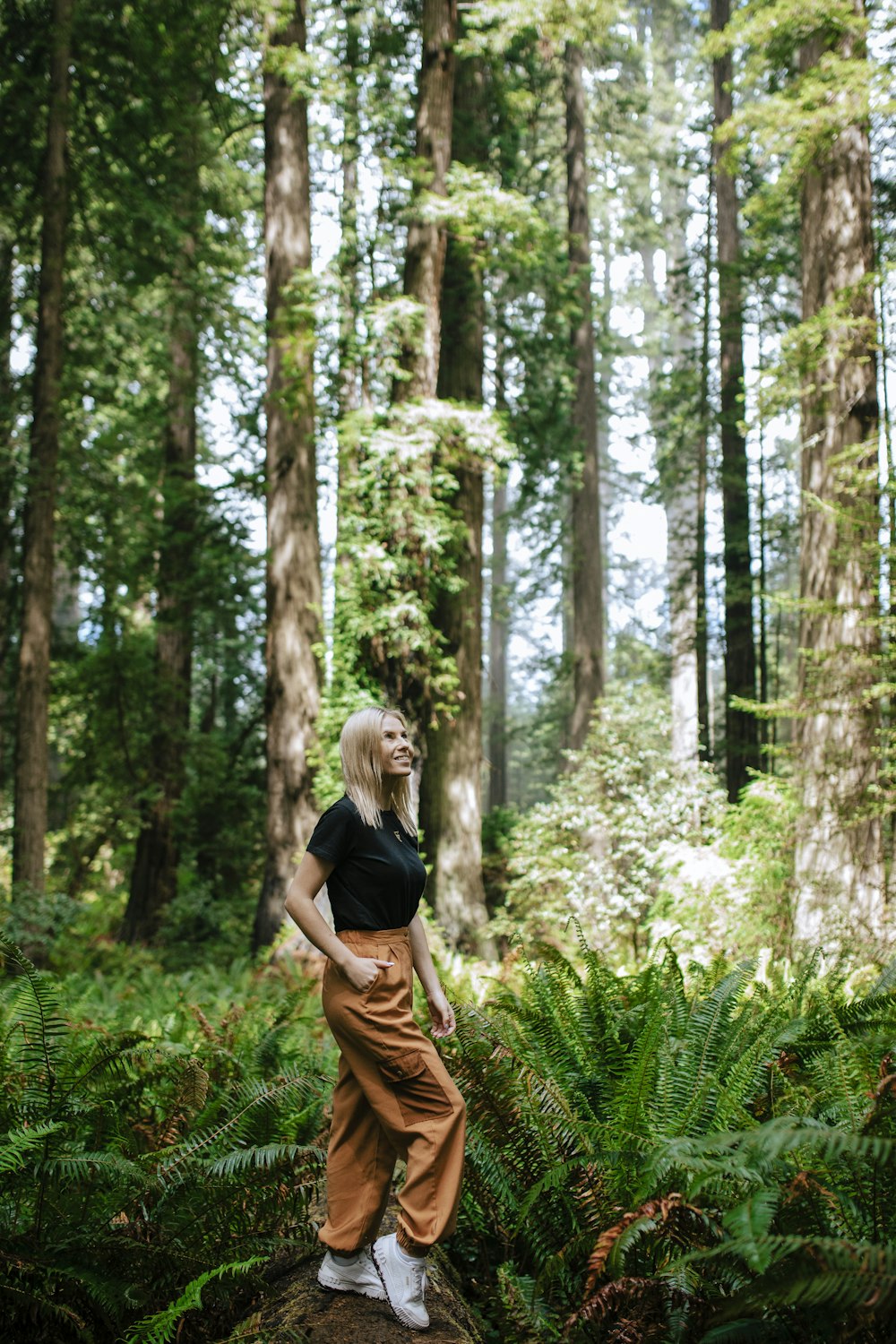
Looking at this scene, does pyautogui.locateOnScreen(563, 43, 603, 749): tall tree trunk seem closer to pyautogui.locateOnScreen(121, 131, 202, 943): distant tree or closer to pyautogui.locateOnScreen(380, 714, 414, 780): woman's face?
pyautogui.locateOnScreen(121, 131, 202, 943): distant tree

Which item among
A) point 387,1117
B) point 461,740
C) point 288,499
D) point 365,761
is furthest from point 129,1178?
point 288,499

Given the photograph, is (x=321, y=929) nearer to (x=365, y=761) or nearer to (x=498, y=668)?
(x=365, y=761)

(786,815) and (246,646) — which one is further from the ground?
(246,646)

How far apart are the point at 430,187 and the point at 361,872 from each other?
35.5ft

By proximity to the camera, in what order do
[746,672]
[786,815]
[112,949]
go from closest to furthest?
[786,815] → [112,949] → [746,672]

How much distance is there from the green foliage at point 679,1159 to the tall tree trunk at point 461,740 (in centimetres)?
702

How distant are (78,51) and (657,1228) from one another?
582 inches

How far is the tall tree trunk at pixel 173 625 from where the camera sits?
14383 millimetres

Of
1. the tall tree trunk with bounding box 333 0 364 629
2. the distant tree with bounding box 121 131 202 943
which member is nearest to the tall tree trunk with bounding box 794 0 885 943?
the tall tree trunk with bounding box 333 0 364 629

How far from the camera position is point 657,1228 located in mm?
3176

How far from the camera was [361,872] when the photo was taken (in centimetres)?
338

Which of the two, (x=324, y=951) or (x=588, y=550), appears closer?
(x=324, y=951)

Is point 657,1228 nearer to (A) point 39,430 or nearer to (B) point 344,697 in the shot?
(B) point 344,697

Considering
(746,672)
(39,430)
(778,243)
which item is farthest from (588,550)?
(39,430)
